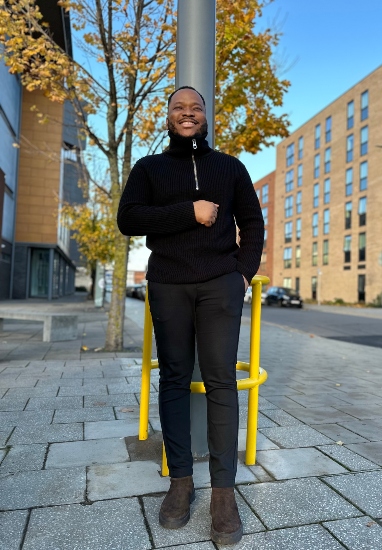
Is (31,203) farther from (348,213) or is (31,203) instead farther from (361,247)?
(348,213)

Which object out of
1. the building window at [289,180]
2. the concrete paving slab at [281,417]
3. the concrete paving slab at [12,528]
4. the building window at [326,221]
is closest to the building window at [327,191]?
the building window at [326,221]

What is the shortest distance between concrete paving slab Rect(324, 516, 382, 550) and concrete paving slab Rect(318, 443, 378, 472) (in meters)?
0.63

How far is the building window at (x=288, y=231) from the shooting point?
50766mm

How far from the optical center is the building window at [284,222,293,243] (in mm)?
50766

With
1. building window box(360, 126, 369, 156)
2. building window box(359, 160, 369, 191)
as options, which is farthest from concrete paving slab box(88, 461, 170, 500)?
building window box(360, 126, 369, 156)

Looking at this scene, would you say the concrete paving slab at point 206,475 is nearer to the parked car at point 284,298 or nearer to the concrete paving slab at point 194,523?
the concrete paving slab at point 194,523

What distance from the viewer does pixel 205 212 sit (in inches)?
77.7

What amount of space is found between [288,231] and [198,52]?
50.1m

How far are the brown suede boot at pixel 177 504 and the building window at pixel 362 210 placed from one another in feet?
125

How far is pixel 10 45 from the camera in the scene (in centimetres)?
642

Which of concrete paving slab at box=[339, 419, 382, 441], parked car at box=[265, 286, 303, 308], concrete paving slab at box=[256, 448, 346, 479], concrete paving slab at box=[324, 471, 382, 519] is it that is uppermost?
parked car at box=[265, 286, 303, 308]

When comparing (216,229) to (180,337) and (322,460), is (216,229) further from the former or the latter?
(322,460)

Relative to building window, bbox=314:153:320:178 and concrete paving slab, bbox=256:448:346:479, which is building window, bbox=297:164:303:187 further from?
concrete paving slab, bbox=256:448:346:479

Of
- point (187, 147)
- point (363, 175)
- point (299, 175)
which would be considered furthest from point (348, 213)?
point (187, 147)
